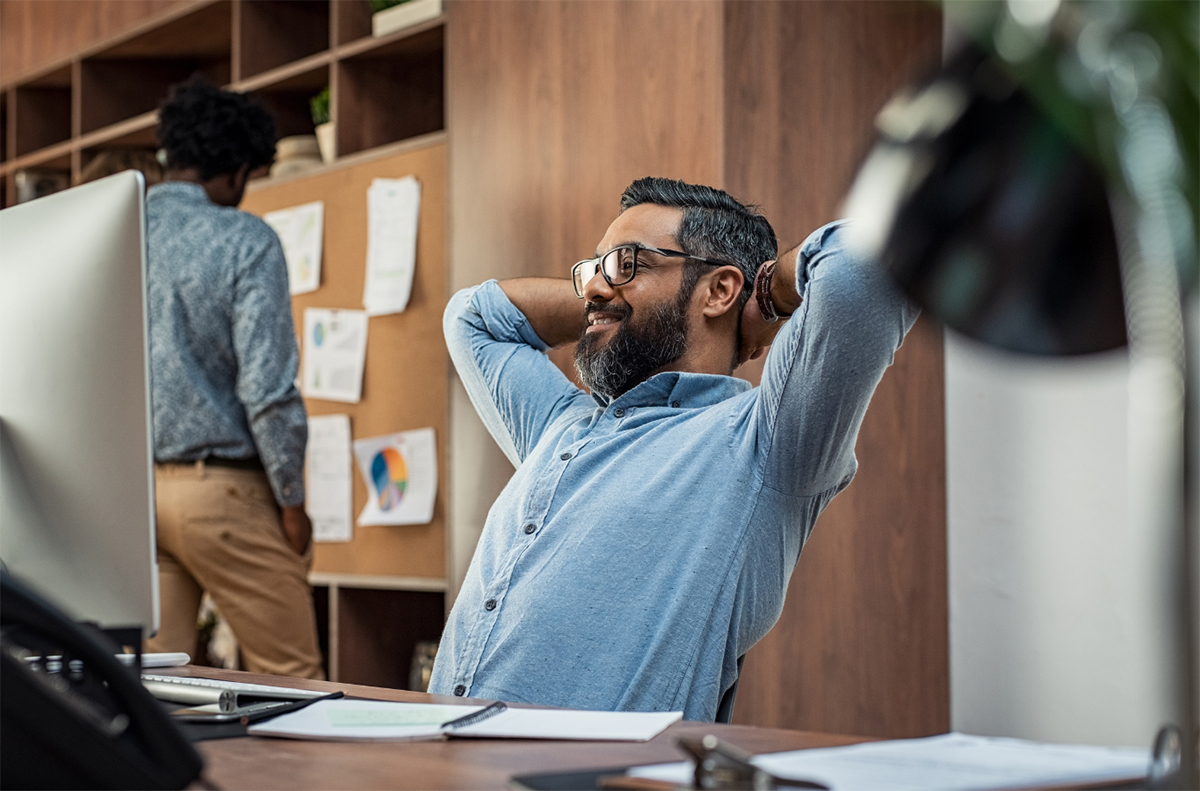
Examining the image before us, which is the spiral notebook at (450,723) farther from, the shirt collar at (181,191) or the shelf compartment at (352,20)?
the shelf compartment at (352,20)

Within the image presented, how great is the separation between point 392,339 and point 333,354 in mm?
204

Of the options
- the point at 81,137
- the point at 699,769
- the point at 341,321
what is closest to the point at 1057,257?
the point at 699,769

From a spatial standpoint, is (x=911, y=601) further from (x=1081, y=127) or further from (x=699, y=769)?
(x=1081, y=127)

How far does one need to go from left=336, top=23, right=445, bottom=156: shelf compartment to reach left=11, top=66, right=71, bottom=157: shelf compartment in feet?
5.38

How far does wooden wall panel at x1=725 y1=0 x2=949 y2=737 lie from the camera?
2.16 metres

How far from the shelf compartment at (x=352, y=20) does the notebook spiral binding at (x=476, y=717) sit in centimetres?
247

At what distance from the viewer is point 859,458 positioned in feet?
7.41

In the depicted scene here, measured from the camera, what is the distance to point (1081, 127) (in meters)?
0.48

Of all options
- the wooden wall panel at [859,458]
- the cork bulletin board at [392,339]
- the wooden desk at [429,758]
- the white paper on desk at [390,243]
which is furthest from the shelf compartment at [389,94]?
the wooden desk at [429,758]

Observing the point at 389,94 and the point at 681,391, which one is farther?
the point at 389,94

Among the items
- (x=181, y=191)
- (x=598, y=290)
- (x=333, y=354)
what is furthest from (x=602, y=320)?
(x=333, y=354)

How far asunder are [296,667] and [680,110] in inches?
51.6

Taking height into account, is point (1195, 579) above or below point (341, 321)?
below

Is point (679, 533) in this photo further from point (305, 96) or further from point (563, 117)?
point (305, 96)
